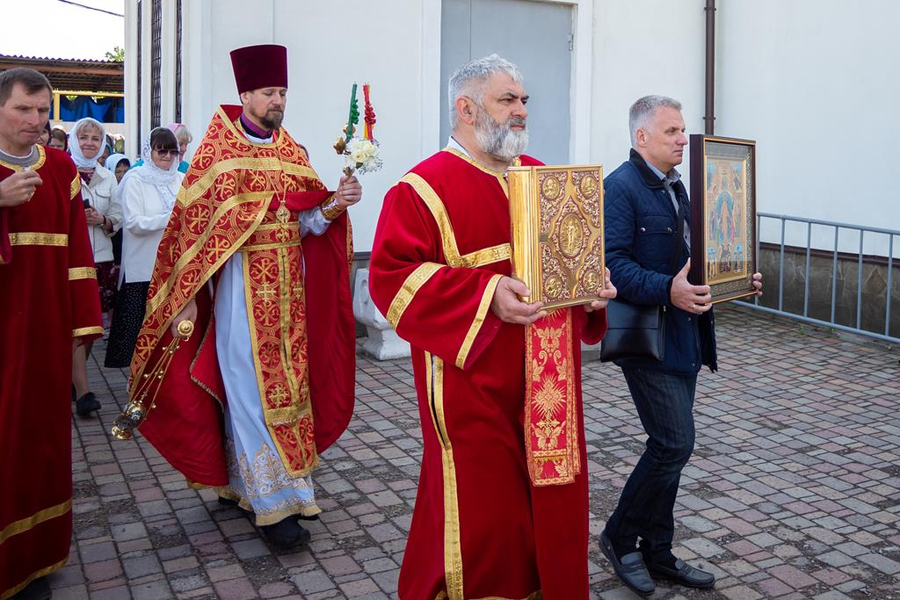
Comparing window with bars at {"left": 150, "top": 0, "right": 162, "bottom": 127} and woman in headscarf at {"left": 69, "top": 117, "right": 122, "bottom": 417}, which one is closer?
woman in headscarf at {"left": 69, "top": 117, "right": 122, "bottom": 417}

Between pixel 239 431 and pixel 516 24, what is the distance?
6.41 meters

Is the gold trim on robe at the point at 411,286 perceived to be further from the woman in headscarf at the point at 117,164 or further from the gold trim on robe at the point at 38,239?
the woman in headscarf at the point at 117,164

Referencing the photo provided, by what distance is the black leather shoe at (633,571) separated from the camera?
157 inches

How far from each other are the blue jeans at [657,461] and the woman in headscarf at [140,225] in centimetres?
411

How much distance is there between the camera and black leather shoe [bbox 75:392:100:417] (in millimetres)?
6621

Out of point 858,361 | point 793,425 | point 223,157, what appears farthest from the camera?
point 858,361

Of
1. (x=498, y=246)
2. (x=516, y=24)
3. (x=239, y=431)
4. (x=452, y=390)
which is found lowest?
(x=239, y=431)

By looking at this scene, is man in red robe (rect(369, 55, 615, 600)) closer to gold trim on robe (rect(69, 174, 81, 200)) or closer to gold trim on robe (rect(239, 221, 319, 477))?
gold trim on robe (rect(239, 221, 319, 477))

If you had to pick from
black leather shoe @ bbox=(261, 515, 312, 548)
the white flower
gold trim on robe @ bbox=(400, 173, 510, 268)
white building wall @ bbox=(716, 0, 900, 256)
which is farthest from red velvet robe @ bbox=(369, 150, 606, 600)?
white building wall @ bbox=(716, 0, 900, 256)

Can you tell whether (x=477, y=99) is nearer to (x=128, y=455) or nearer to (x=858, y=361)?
(x=128, y=455)

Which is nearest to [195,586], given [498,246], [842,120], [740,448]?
[498,246]

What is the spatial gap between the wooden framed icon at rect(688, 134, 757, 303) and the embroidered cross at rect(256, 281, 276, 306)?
6.55 feet

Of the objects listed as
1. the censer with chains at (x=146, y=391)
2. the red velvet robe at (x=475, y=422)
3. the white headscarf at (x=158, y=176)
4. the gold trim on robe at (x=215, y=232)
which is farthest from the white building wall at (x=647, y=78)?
the red velvet robe at (x=475, y=422)

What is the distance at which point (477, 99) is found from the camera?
3.21 metres
